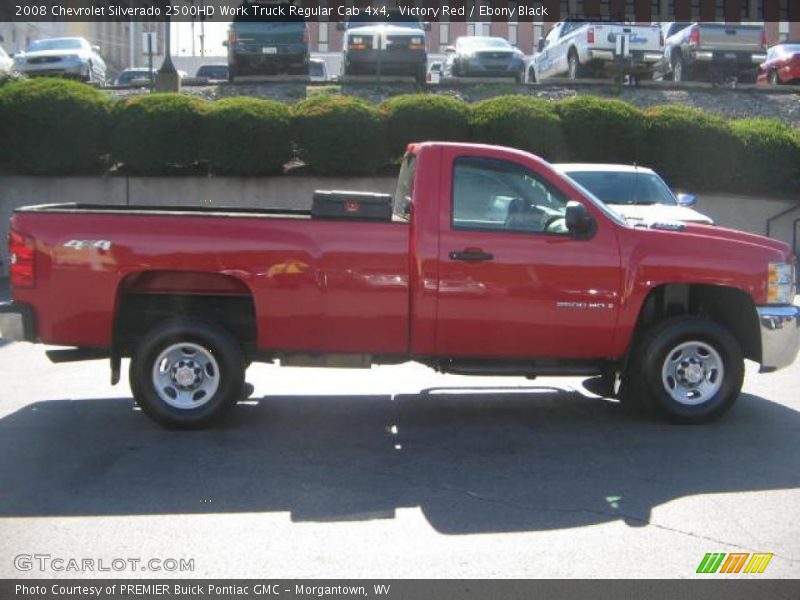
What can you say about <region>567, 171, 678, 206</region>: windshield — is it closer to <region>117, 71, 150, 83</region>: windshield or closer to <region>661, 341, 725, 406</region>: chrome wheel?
<region>661, 341, 725, 406</region>: chrome wheel

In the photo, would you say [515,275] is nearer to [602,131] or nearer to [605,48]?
[602,131]

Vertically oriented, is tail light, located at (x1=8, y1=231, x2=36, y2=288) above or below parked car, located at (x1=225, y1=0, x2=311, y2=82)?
below

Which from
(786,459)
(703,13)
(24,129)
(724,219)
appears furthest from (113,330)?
(703,13)

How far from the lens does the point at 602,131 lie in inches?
674

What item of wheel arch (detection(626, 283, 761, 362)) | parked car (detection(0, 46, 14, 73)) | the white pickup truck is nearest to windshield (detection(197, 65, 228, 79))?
parked car (detection(0, 46, 14, 73))

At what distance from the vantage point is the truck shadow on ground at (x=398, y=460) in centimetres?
564

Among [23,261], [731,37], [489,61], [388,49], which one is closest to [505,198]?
[23,261]

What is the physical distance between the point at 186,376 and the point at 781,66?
21925 millimetres

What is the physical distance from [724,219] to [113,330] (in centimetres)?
1328

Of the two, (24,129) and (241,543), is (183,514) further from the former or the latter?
Result: (24,129)

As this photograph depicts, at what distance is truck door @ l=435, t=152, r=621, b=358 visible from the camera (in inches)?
277

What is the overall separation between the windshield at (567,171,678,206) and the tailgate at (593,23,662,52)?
38.5 feet

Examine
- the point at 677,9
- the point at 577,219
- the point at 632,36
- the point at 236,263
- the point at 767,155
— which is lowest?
the point at 236,263

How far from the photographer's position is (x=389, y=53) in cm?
2295
